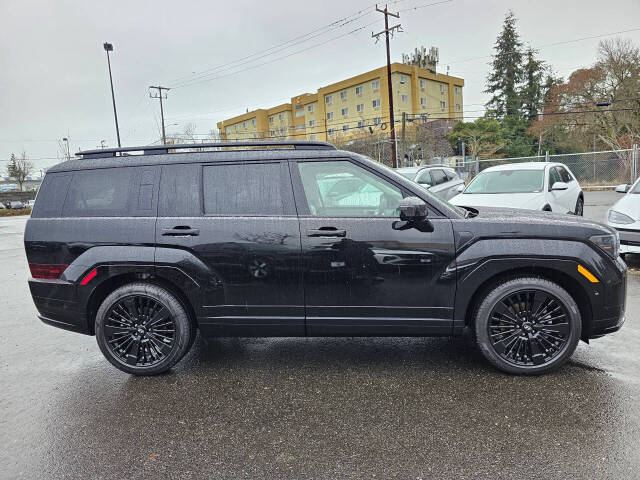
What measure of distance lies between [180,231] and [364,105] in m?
60.6

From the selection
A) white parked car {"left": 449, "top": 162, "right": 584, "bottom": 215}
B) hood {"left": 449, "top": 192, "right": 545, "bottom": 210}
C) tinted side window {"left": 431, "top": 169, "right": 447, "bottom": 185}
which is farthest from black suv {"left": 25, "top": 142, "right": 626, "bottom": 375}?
tinted side window {"left": 431, "top": 169, "right": 447, "bottom": 185}

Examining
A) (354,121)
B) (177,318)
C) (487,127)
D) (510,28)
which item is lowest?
(177,318)

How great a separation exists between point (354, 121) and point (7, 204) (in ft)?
156

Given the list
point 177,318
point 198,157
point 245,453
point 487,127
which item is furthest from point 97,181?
point 487,127

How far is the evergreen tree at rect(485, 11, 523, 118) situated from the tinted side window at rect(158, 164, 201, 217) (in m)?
53.1

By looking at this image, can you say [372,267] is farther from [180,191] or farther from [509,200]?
[509,200]

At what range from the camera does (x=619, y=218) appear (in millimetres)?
6727

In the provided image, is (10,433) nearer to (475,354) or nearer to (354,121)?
(475,354)

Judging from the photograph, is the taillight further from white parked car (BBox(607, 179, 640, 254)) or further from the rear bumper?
white parked car (BBox(607, 179, 640, 254))

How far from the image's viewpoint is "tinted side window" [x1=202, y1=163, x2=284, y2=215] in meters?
3.64

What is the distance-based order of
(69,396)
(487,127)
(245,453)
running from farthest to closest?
(487,127)
(69,396)
(245,453)

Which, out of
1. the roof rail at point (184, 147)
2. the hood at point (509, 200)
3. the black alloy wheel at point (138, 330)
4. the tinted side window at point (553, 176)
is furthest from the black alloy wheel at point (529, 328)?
the tinted side window at point (553, 176)

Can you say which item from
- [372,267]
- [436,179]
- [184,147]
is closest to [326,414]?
[372,267]

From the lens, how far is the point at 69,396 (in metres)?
3.53
